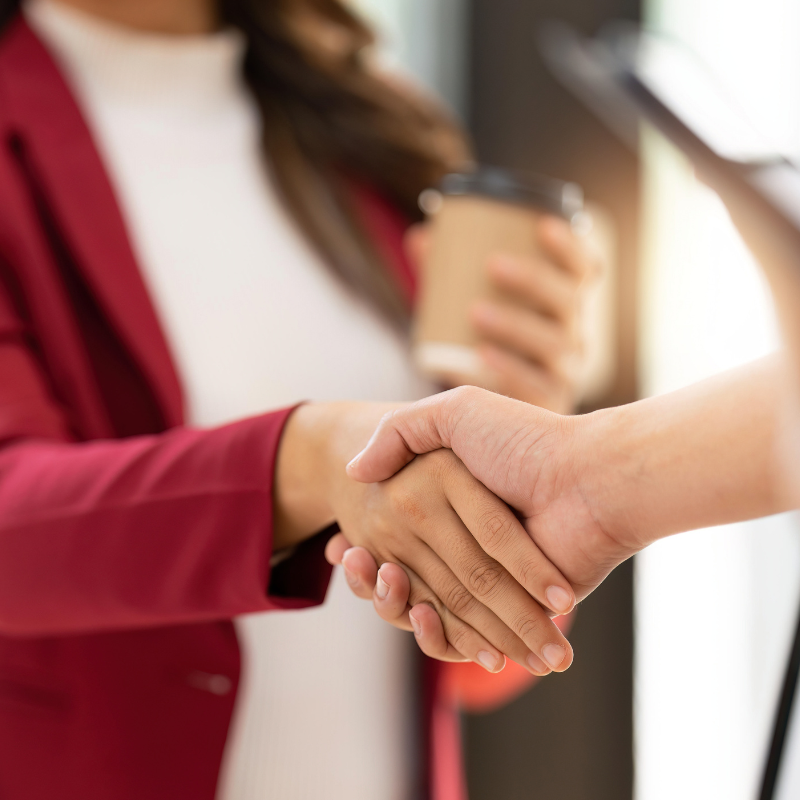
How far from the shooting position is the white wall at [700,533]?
0.96 metres

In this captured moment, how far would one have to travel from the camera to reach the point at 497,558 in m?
0.41

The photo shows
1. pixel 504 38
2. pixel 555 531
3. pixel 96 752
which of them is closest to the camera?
pixel 555 531

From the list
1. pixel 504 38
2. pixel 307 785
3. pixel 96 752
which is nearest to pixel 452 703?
pixel 307 785

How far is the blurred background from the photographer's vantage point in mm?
1108

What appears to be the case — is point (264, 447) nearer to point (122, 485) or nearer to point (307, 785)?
point (122, 485)

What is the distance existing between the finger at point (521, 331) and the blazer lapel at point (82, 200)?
0.76 ft

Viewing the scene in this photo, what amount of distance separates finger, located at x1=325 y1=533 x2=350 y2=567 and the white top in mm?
220

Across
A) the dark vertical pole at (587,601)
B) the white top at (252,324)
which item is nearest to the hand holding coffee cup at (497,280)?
the white top at (252,324)

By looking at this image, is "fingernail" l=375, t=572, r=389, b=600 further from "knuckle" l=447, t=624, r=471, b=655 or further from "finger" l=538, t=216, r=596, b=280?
"finger" l=538, t=216, r=596, b=280

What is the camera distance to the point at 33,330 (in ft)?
2.02

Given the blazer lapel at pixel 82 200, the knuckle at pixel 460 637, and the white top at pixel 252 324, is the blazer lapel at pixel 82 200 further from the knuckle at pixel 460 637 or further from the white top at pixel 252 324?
the knuckle at pixel 460 637

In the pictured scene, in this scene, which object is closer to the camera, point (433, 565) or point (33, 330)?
point (433, 565)

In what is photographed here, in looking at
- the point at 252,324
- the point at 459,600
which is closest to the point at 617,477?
the point at 459,600

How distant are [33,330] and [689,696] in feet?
3.14
